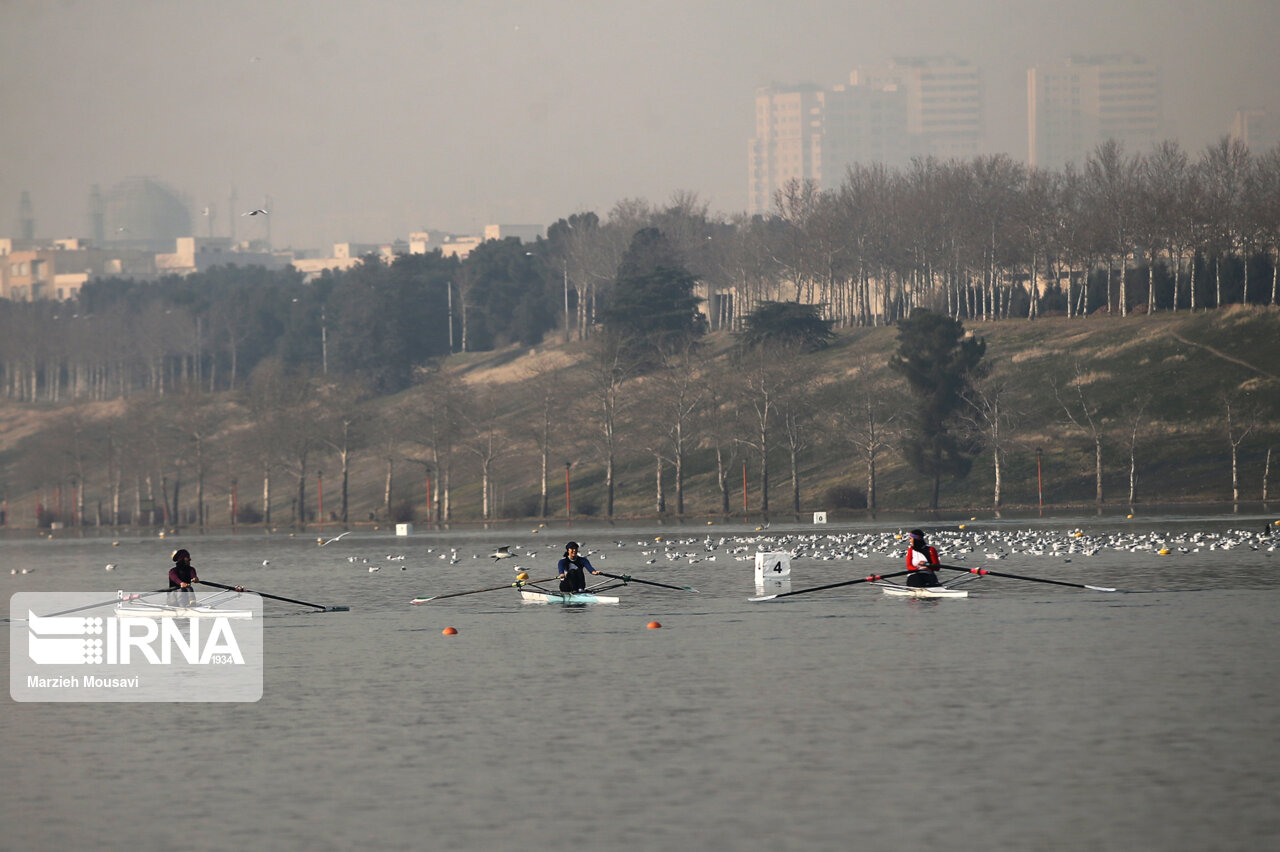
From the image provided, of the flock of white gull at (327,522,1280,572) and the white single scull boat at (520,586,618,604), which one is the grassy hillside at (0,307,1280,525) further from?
the white single scull boat at (520,586,618,604)

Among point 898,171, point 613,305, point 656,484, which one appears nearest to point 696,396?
point 656,484

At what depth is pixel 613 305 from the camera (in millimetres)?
156875

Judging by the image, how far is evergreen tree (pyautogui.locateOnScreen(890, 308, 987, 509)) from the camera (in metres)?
117

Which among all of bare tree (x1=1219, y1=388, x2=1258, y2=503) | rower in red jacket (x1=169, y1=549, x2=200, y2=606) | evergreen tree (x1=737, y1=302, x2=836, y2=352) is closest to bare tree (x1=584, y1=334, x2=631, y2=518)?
evergreen tree (x1=737, y1=302, x2=836, y2=352)

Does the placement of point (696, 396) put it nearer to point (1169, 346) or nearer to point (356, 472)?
point (1169, 346)

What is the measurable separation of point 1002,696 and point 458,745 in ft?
33.3

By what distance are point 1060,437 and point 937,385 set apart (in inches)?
403

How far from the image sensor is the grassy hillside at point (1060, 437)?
370 feet

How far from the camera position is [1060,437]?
120 meters

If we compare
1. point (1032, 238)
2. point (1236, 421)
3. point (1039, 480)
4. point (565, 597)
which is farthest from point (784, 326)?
point (565, 597)

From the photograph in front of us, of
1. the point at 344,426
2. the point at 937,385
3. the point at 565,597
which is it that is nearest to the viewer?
the point at 565,597

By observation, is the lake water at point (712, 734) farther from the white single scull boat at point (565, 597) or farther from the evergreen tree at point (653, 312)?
the evergreen tree at point (653, 312)

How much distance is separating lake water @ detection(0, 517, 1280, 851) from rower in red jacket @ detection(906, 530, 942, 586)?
903 mm

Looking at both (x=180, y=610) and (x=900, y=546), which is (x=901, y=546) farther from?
(x=180, y=610)
